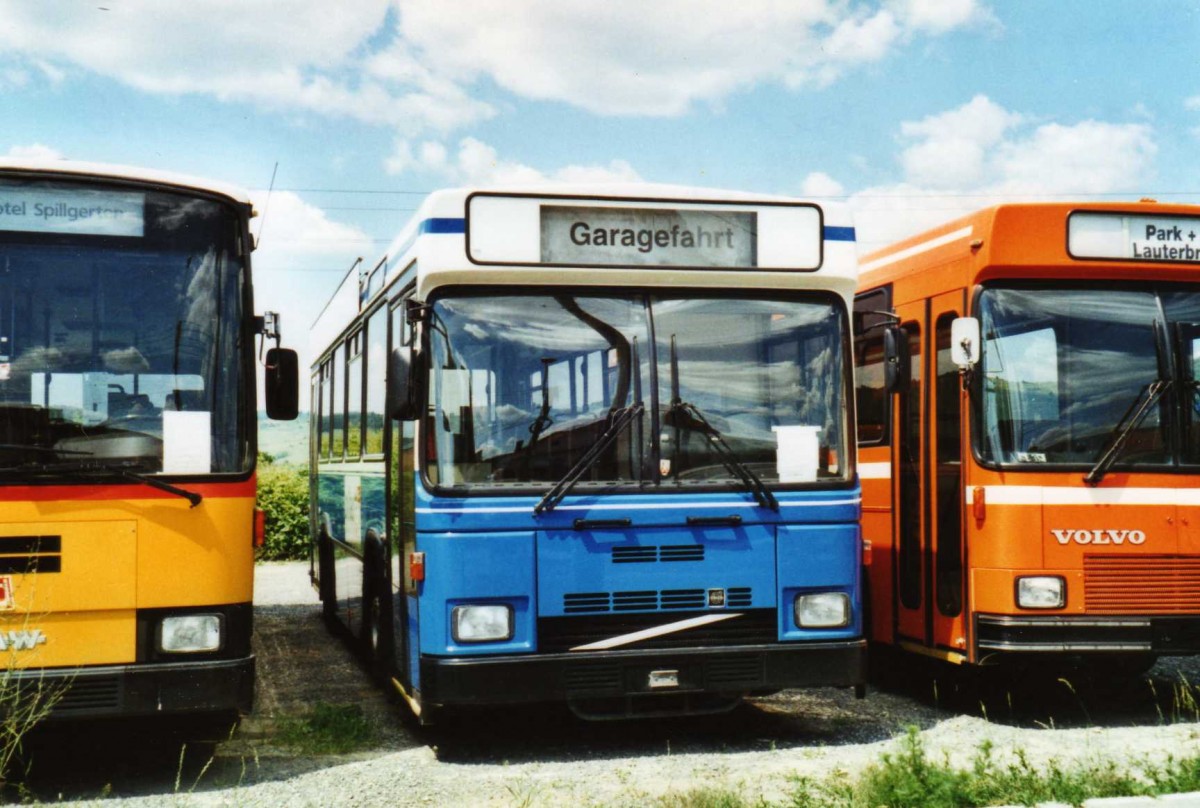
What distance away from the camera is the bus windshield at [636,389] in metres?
7.59

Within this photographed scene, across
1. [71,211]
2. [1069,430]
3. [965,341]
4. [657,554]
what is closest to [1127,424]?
[1069,430]

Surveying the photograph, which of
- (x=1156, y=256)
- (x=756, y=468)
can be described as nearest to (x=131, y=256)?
(x=756, y=468)

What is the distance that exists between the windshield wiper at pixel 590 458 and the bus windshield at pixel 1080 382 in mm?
2324

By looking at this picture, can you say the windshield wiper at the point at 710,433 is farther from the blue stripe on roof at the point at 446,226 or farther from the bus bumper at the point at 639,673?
the blue stripe on roof at the point at 446,226

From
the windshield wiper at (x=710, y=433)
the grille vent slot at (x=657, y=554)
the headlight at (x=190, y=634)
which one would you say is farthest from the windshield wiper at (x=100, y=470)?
the windshield wiper at (x=710, y=433)

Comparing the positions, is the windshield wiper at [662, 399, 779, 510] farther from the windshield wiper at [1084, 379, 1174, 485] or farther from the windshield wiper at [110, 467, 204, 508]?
the windshield wiper at [110, 467, 204, 508]

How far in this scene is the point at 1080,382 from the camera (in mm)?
8523

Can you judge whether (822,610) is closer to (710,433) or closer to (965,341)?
(710,433)

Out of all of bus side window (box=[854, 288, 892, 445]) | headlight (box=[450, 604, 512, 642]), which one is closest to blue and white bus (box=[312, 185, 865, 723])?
headlight (box=[450, 604, 512, 642])

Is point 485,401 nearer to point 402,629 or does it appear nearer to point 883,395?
point 402,629

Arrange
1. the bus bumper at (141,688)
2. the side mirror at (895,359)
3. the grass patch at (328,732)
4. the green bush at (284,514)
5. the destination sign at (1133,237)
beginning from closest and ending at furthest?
the bus bumper at (141,688) < the grass patch at (328,732) < the side mirror at (895,359) < the destination sign at (1133,237) < the green bush at (284,514)

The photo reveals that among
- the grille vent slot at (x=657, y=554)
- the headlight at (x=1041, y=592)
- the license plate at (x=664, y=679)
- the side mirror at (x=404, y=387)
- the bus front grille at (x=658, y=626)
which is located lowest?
the license plate at (x=664, y=679)

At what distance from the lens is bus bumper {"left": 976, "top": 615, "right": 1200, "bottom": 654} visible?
8.34 meters

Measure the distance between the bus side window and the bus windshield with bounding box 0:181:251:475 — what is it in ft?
15.2
